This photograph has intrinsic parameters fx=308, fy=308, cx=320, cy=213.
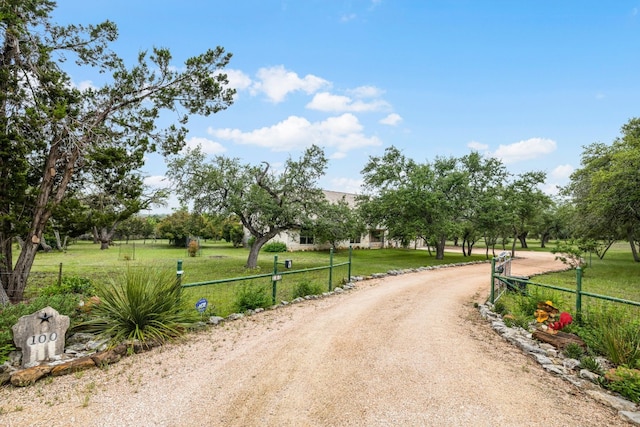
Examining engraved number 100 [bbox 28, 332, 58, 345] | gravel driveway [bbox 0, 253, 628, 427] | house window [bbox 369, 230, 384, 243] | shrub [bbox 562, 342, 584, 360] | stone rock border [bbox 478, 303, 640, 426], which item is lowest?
gravel driveway [bbox 0, 253, 628, 427]

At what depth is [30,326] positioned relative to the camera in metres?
4.04

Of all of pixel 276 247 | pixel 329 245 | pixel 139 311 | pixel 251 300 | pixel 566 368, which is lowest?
pixel 276 247

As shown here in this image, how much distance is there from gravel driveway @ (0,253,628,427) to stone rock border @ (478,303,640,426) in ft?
0.39

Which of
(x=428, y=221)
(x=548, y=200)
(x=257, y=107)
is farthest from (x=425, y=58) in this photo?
(x=548, y=200)

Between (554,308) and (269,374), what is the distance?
5756mm

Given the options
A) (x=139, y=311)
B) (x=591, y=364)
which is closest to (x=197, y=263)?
(x=139, y=311)

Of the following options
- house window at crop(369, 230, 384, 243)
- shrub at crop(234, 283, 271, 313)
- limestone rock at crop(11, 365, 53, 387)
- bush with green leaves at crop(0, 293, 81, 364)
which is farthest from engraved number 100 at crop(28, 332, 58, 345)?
house window at crop(369, 230, 384, 243)

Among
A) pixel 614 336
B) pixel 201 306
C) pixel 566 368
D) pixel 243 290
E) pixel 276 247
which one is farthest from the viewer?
pixel 276 247

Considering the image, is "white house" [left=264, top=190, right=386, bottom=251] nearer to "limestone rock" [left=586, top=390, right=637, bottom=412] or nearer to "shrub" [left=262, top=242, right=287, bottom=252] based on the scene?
"shrub" [left=262, top=242, right=287, bottom=252]

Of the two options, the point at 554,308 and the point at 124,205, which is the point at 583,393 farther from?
the point at 124,205

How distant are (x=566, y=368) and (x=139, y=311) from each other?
6.51 meters

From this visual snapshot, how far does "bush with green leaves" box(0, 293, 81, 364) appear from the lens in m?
3.99

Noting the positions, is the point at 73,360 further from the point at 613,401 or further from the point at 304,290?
the point at 613,401

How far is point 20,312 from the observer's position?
4.57m
